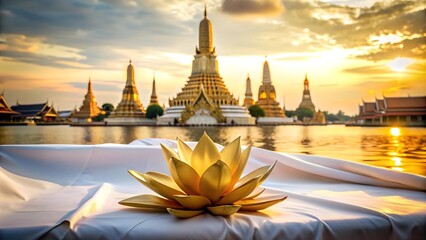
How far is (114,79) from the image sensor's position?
2881 millimetres

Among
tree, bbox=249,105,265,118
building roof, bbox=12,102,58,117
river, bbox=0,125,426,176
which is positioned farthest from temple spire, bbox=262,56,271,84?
river, bbox=0,125,426,176

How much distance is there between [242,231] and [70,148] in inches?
24.6

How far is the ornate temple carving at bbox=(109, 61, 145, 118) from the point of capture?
20641 millimetres

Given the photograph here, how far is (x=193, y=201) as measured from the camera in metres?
0.68

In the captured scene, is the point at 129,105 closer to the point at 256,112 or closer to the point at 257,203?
the point at 256,112

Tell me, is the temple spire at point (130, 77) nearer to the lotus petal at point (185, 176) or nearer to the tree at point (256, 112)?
the tree at point (256, 112)

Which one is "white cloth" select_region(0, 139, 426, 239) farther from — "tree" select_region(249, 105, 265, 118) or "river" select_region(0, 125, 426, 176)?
"tree" select_region(249, 105, 265, 118)

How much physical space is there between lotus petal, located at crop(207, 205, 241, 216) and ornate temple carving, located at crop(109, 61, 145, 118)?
20225 mm

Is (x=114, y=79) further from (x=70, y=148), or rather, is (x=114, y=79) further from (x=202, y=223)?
(x=202, y=223)

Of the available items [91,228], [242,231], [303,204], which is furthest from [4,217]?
[303,204]

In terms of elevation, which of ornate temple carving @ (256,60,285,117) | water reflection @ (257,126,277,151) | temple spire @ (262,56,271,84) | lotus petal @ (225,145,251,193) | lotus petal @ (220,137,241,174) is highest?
temple spire @ (262,56,271,84)

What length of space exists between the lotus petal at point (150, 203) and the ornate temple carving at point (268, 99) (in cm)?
2286

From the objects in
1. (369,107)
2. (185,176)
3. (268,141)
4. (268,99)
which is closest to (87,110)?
(268,99)

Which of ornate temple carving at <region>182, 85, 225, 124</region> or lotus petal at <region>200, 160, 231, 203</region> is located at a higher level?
ornate temple carving at <region>182, 85, 225, 124</region>
